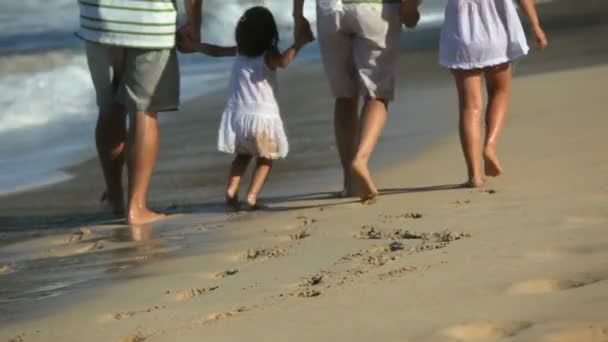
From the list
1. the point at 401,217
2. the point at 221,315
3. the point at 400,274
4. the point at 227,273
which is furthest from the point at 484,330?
the point at 401,217

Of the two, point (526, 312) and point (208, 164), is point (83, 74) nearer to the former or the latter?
point (208, 164)

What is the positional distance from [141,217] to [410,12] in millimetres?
1498

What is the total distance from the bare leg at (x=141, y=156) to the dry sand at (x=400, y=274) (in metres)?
0.21

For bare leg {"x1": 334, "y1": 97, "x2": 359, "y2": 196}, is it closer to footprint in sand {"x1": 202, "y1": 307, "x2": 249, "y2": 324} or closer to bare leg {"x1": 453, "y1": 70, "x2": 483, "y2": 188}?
bare leg {"x1": 453, "y1": 70, "x2": 483, "y2": 188}

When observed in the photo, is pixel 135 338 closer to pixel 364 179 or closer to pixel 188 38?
pixel 364 179

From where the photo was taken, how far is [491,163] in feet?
20.9

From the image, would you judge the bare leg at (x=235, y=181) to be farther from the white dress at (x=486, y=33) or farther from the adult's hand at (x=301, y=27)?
the white dress at (x=486, y=33)

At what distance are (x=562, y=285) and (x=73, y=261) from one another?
7.91 feet

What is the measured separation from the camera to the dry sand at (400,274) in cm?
385

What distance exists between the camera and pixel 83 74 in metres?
13.7

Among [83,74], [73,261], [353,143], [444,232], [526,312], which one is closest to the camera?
[526,312]

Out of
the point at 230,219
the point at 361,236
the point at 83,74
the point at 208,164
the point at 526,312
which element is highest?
the point at 526,312

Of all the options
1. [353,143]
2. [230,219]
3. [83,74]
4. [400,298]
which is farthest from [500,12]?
[83,74]

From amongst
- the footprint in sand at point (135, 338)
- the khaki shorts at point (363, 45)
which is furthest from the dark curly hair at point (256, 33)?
the footprint in sand at point (135, 338)
